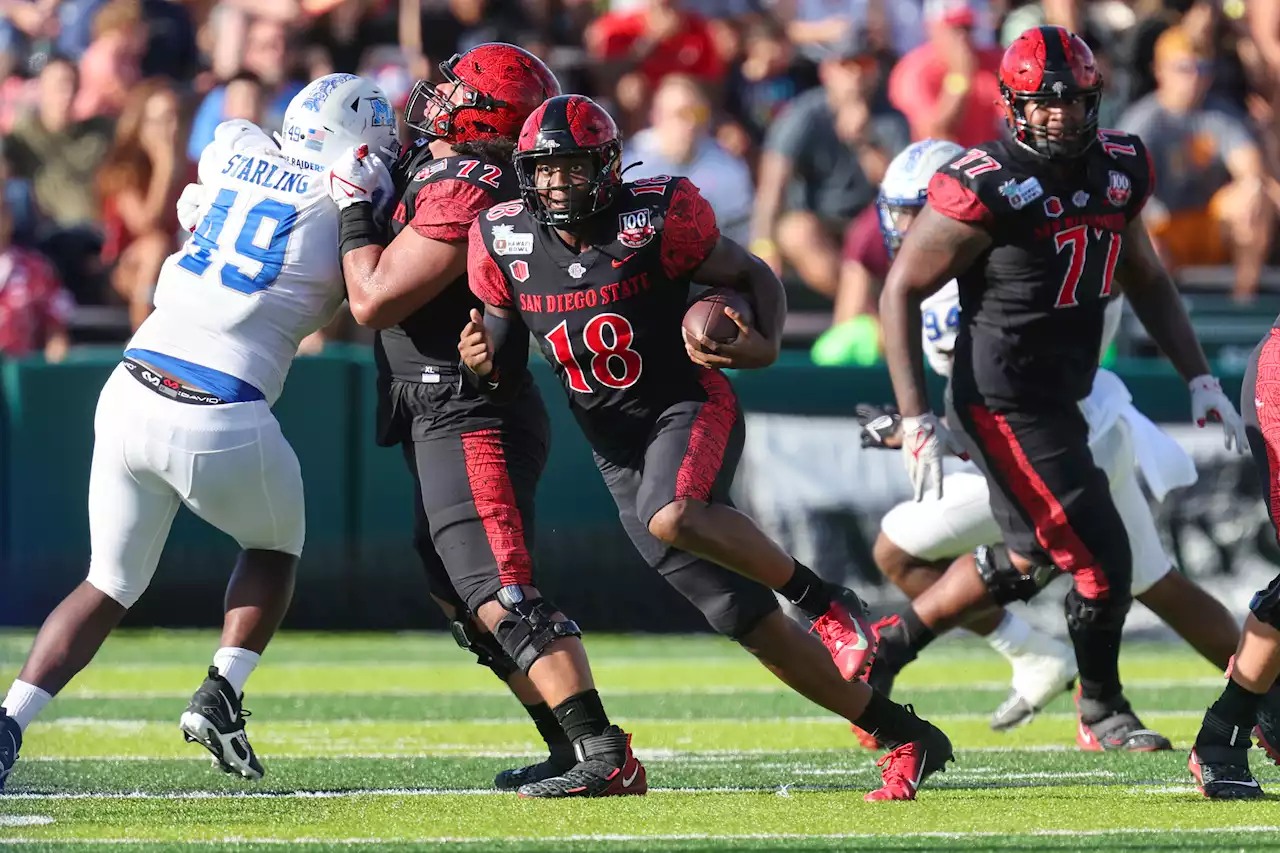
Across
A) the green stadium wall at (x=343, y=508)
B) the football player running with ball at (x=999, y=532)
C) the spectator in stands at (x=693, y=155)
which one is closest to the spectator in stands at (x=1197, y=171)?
the green stadium wall at (x=343, y=508)

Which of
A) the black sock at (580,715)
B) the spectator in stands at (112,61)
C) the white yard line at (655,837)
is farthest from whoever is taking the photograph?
the spectator in stands at (112,61)

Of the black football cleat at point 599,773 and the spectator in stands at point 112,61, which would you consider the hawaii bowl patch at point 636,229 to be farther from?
the spectator in stands at point 112,61

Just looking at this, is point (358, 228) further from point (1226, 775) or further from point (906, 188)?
point (1226, 775)

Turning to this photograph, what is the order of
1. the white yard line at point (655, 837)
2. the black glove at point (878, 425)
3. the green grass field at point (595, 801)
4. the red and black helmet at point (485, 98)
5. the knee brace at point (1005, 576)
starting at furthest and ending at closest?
1. the knee brace at point (1005, 576)
2. the black glove at point (878, 425)
3. the red and black helmet at point (485, 98)
4. the green grass field at point (595, 801)
5. the white yard line at point (655, 837)

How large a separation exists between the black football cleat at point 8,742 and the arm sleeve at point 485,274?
1.65 metres

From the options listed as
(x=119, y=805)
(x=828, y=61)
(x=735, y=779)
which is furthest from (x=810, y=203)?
(x=119, y=805)

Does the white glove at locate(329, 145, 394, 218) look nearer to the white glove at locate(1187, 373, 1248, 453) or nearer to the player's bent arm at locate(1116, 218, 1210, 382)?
the player's bent arm at locate(1116, 218, 1210, 382)

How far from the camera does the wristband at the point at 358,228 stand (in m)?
4.99

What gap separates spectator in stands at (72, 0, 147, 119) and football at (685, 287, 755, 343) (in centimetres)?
777

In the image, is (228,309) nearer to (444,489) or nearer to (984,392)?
(444,489)

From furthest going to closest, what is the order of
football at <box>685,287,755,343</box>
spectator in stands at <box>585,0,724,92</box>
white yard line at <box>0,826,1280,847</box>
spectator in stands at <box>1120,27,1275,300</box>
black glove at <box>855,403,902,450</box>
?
spectator in stands at <box>585,0,724,92</box>
spectator in stands at <box>1120,27,1275,300</box>
black glove at <box>855,403,902,450</box>
football at <box>685,287,755,343</box>
white yard line at <box>0,826,1280,847</box>

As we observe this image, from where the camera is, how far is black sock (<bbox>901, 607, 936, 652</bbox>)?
6227mm

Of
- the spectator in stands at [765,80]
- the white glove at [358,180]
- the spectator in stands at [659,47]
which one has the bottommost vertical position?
the spectator in stands at [765,80]

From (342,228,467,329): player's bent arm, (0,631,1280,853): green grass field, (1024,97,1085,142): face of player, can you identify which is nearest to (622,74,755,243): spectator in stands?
(0,631,1280,853): green grass field
